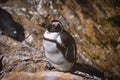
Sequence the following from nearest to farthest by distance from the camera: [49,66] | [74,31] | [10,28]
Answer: [49,66], [10,28], [74,31]

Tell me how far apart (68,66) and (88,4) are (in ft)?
4.34

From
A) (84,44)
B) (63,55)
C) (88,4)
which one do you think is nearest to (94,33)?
(84,44)

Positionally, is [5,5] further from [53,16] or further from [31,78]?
[31,78]

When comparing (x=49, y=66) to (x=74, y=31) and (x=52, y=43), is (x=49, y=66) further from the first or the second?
(x=74, y=31)

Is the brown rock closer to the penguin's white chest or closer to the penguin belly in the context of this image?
Answer: the penguin belly

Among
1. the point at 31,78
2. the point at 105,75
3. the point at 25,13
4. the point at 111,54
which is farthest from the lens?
the point at 25,13

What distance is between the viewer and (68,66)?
3.92 m

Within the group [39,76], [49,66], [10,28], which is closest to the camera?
[39,76]

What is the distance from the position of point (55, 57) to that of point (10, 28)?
871mm

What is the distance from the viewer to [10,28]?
4.42m

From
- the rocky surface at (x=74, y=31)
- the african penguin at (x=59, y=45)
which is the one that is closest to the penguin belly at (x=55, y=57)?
the african penguin at (x=59, y=45)

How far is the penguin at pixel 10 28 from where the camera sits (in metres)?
4.39

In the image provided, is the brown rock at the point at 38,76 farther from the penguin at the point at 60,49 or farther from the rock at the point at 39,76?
the penguin at the point at 60,49

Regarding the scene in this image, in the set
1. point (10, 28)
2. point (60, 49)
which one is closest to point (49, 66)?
point (60, 49)
